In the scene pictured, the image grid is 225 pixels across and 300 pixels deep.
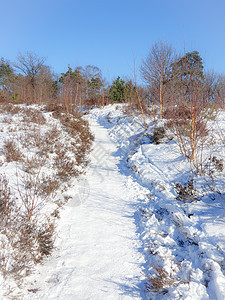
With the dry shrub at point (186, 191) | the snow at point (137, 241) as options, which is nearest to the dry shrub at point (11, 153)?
the snow at point (137, 241)

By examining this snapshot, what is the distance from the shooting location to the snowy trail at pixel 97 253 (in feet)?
6.97

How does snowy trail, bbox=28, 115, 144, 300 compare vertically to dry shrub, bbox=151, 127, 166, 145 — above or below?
below

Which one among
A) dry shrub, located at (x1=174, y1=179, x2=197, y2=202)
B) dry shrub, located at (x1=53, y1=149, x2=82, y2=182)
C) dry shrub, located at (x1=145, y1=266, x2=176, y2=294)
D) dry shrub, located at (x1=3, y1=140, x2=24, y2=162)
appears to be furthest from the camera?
dry shrub, located at (x1=53, y1=149, x2=82, y2=182)

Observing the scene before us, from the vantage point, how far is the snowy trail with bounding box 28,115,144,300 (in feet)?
6.97

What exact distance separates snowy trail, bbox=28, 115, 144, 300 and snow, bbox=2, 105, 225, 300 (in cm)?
1

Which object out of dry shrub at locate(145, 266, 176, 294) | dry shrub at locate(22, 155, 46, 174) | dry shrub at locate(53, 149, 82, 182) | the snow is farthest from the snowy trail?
dry shrub at locate(22, 155, 46, 174)

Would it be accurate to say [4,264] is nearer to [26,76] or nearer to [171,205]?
[171,205]

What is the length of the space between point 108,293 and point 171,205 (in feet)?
7.56

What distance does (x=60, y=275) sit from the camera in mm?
2326

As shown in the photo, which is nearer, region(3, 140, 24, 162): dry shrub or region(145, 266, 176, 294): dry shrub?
region(145, 266, 176, 294): dry shrub

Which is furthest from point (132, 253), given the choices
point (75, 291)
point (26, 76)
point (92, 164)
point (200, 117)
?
point (26, 76)

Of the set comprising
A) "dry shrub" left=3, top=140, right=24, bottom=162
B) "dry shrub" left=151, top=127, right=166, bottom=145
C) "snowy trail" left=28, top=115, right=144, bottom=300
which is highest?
"dry shrub" left=151, top=127, right=166, bottom=145

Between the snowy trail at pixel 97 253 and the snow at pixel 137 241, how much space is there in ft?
0.04

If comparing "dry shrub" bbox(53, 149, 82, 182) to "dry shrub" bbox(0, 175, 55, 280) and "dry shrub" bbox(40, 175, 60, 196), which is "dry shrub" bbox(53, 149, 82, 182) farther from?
"dry shrub" bbox(0, 175, 55, 280)
